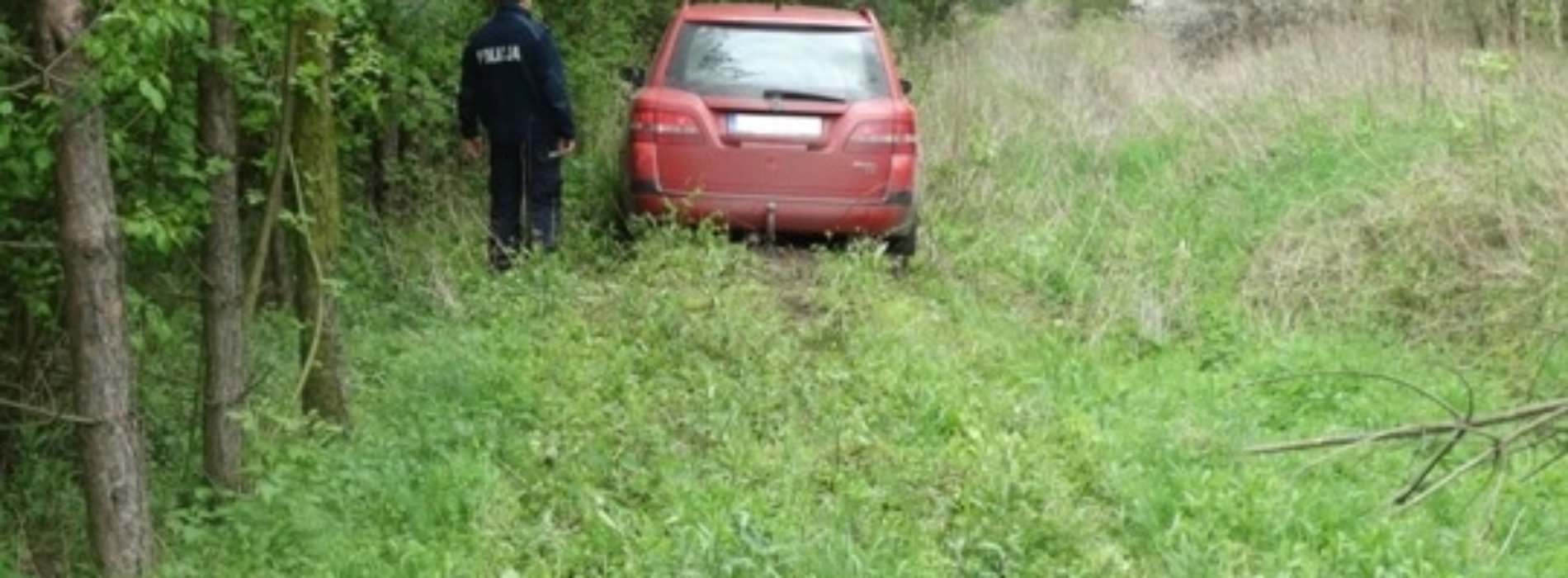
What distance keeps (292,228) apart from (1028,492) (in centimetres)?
301

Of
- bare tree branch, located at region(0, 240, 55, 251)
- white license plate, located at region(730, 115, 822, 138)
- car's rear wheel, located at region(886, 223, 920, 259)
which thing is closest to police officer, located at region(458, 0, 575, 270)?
white license plate, located at region(730, 115, 822, 138)

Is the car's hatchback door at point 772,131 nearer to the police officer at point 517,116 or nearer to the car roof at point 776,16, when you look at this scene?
the car roof at point 776,16

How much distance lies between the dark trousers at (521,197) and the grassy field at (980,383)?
0.74 feet

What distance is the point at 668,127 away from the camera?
9.54m

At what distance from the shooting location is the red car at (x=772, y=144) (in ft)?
31.3

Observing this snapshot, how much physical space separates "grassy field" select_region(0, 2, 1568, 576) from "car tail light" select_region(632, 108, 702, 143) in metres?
0.65

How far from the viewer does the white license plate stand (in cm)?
952

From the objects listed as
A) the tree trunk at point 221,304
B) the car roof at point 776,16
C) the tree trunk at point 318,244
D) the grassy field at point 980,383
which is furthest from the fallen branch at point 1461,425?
the car roof at point 776,16

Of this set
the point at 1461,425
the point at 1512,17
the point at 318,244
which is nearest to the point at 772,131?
the point at 318,244

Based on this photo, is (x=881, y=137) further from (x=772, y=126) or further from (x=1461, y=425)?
(x=1461, y=425)

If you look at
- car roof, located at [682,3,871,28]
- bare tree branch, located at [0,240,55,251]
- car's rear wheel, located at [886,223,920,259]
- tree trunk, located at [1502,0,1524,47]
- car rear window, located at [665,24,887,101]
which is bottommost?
car's rear wheel, located at [886,223,920,259]

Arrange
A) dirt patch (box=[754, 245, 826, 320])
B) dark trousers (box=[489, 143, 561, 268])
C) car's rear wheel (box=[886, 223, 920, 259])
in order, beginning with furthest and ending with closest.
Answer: car's rear wheel (box=[886, 223, 920, 259]), dark trousers (box=[489, 143, 561, 268]), dirt patch (box=[754, 245, 826, 320])

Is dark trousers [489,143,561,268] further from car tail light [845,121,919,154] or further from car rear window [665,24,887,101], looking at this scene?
car tail light [845,121,919,154]

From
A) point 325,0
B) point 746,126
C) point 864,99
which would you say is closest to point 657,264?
point 746,126
